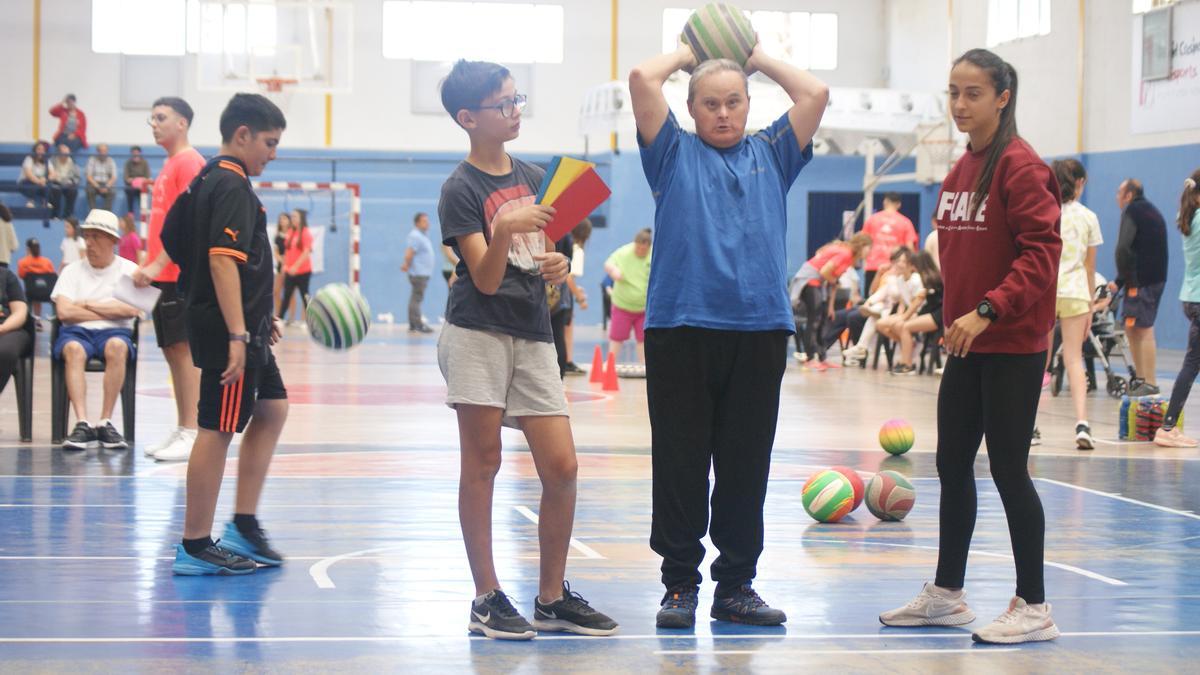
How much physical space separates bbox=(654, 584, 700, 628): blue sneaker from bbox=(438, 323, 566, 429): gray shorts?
26.6 inches

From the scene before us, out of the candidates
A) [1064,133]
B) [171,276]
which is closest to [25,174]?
[1064,133]

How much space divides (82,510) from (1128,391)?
341 inches

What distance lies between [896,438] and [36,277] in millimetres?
17090

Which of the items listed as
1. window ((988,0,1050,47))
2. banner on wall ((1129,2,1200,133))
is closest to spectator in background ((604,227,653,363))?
banner on wall ((1129,2,1200,133))

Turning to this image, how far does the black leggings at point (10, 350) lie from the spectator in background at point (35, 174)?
19.3 meters

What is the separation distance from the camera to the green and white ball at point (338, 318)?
5621 millimetres

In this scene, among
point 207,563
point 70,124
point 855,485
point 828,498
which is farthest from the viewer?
point 70,124

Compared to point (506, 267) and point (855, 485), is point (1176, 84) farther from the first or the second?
point (506, 267)

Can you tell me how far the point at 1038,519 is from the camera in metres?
4.45

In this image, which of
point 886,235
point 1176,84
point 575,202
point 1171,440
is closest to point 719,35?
point 575,202

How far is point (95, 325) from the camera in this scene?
9.07 m

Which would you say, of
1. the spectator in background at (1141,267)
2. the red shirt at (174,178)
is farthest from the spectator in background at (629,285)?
the red shirt at (174,178)

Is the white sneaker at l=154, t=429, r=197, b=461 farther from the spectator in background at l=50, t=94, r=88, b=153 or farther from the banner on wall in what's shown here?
the spectator in background at l=50, t=94, r=88, b=153

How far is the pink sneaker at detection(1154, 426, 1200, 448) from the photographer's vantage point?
31.8 ft
